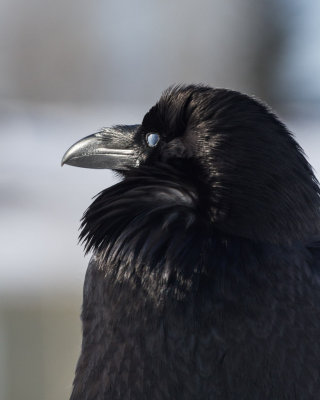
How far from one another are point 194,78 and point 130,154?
7768 millimetres

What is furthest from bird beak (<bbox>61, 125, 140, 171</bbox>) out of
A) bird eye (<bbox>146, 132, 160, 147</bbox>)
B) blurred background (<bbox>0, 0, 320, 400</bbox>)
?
blurred background (<bbox>0, 0, 320, 400</bbox>)

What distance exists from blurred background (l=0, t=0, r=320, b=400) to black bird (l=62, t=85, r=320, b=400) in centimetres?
376

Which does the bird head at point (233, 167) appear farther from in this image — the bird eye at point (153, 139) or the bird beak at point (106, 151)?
the bird beak at point (106, 151)

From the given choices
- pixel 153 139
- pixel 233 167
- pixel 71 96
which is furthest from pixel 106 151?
pixel 71 96

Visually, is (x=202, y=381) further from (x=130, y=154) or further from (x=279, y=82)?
(x=279, y=82)

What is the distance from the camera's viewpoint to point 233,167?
2.47 meters

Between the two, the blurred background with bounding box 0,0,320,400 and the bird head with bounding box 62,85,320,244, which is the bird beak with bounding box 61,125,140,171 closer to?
the bird head with bounding box 62,85,320,244

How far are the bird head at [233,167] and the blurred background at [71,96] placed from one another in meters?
3.80

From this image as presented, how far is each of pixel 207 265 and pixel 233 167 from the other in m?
0.26

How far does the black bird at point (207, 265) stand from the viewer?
2348 mm

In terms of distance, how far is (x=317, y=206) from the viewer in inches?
99.9

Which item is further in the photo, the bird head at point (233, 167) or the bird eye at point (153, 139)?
the bird eye at point (153, 139)

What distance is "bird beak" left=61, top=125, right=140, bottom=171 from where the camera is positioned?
9.20 feet

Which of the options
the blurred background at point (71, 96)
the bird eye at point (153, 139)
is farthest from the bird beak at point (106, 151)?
the blurred background at point (71, 96)
